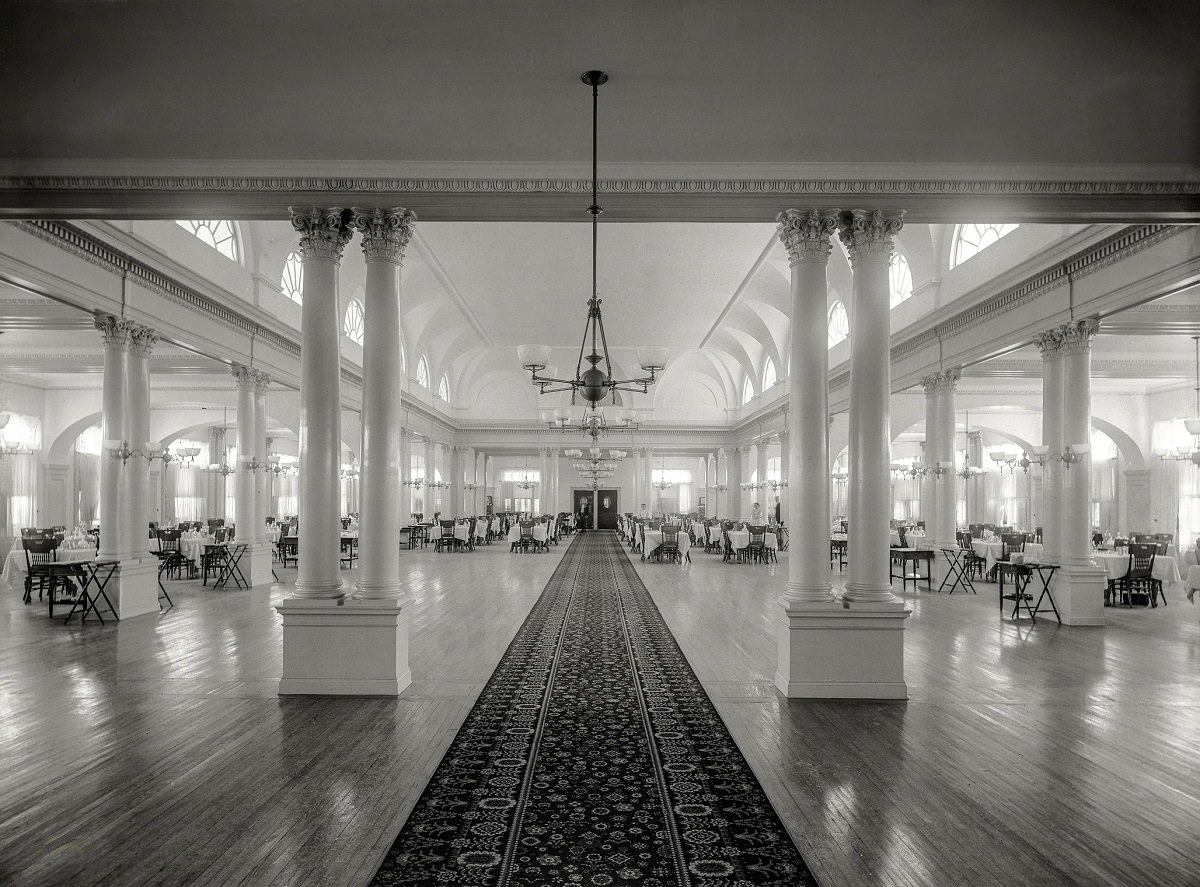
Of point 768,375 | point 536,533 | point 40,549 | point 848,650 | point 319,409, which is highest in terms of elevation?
point 768,375

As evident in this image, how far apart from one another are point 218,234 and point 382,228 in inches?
249

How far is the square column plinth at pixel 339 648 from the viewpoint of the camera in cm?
538

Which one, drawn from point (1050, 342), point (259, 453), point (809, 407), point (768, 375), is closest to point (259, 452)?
point (259, 453)

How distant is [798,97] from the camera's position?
398 cm

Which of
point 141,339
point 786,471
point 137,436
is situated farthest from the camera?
point 786,471

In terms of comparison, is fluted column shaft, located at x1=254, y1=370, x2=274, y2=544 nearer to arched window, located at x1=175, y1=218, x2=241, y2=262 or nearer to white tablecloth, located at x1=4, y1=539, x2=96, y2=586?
arched window, located at x1=175, y1=218, x2=241, y2=262

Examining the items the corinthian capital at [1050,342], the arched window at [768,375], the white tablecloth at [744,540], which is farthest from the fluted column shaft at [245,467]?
the arched window at [768,375]

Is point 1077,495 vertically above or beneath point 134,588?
above

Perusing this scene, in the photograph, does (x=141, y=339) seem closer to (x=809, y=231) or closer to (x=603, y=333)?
(x=603, y=333)

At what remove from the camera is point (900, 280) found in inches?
509

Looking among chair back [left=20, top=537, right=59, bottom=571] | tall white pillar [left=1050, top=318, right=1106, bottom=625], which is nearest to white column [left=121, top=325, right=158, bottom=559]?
chair back [left=20, top=537, right=59, bottom=571]

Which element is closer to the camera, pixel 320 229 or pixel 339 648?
pixel 339 648

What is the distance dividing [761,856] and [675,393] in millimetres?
26240

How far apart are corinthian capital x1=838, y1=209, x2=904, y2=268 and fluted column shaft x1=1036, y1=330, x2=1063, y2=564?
4.95 meters
